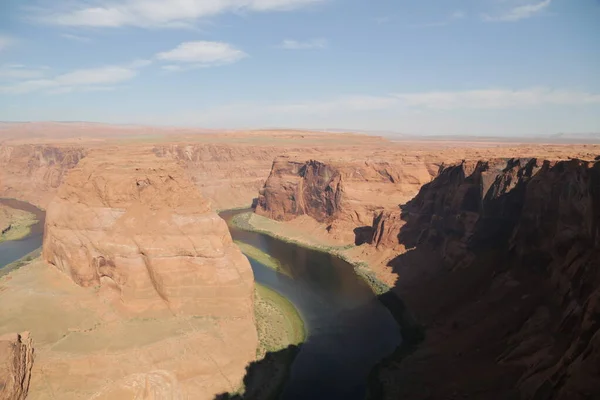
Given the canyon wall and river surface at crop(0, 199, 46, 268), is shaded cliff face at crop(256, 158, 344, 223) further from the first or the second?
river surface at crop(0, 199, 46, 268)

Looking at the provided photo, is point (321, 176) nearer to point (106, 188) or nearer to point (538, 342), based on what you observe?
point (106, 188)

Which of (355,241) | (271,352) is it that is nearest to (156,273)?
(271,352)

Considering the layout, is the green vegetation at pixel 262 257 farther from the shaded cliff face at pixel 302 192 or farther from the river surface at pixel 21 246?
the river surface at pixel 21 246

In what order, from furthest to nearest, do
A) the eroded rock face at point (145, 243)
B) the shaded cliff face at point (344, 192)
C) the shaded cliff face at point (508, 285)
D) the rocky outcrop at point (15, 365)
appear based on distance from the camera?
the shaded cliff face at point (344, 192), the eroded rock face at point (145, 243), the shaded cliff face at point (508, 285), the rocky outcrop at point (15, 365)

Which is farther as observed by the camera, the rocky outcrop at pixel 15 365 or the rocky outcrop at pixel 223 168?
the rocky outcrop at pixel 223 168

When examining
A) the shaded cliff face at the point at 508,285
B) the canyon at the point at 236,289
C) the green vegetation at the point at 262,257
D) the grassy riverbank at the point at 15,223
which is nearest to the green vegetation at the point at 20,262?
the grassy riverbank at the point at 15,223

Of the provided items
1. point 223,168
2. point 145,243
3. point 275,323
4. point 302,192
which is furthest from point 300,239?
point 223,168
